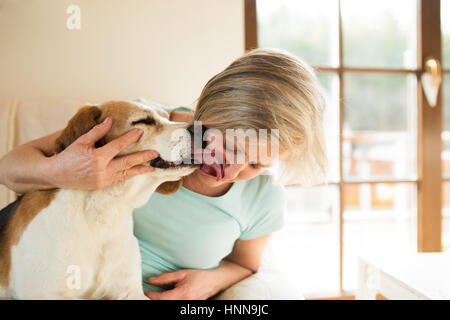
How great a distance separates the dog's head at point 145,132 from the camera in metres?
0.38

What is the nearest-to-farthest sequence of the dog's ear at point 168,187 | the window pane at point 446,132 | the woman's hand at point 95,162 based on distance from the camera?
the woman's hand at point 95,162 → the dog's ear at point 168,187 → the window pane at point 446,132

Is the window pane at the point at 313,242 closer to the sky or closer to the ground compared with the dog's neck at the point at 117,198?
closer to the ground

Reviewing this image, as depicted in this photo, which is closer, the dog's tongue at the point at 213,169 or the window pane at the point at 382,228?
the dog's tongue at the point at 213,169

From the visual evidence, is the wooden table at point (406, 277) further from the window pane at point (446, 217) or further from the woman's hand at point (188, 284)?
the woman's hand at point (188, 284)

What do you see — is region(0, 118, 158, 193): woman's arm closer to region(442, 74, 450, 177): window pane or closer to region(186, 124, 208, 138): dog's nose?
region(186, 124, 208, 138): dog's nose

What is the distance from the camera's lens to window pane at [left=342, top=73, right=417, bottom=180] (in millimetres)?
489

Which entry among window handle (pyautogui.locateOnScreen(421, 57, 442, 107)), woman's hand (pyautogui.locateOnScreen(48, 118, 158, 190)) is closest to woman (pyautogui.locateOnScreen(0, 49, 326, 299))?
woman's hand (pyautogui.locateOnScreen(48, 118, 158, 190))

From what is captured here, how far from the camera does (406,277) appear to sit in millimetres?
534

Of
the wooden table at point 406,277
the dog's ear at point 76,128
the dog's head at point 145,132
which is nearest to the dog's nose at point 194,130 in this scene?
the dog's head at point 145,132

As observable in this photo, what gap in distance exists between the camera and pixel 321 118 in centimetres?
50

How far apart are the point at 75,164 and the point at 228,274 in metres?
0.38

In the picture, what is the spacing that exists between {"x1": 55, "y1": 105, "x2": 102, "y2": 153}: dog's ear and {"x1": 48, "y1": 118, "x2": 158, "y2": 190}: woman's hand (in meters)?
0.01

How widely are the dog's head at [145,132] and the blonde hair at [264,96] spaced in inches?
1.9
